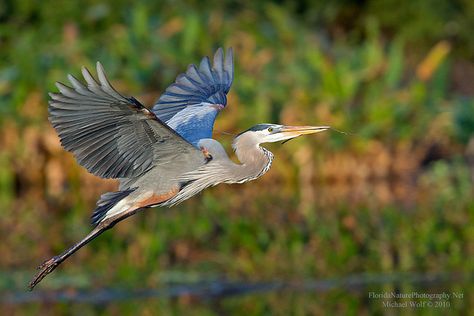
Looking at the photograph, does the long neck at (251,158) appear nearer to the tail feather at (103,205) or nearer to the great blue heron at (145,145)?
the great blue heron at (145,145)

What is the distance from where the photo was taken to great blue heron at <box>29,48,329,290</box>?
6.05m

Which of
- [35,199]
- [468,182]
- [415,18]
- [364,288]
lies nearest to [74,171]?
[35,199]

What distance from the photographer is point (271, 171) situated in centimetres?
1590

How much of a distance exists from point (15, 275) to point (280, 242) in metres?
2.48

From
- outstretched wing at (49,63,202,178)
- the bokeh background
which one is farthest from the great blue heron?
the bokeh background

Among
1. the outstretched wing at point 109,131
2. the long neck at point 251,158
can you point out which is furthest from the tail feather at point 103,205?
the long neck at point 251,158

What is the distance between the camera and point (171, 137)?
6.32 m

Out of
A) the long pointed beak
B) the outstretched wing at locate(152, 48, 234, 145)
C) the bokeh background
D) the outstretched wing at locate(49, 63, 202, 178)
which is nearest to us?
the outstretched wing at locate(49, 63, 202, 178)

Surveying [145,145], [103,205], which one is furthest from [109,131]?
[103,205]

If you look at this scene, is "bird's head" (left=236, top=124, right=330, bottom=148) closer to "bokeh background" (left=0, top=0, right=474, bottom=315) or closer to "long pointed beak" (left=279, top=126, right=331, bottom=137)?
"long pointed beak" (left=279, top=126, right=331, bottom=137)

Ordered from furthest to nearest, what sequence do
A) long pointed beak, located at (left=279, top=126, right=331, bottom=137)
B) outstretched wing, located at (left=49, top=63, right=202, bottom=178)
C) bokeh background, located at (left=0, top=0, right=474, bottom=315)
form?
bokeh background, located at (left=0, top=0, right=474, bottom=315) → long pointed beak, located at (left=279, top=126, right=331, bottom=137) → outstretched wing, located at (left=49, top=63, right=202, bottom=178)

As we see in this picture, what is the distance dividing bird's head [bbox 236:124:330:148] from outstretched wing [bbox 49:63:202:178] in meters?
0.32

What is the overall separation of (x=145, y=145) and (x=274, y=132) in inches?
28.0

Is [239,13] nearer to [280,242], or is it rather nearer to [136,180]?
[280,242]
